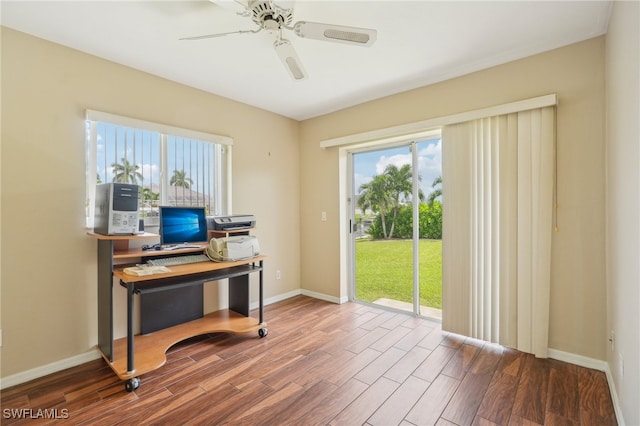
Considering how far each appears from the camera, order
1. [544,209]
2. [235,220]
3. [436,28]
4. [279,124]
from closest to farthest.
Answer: [436,28] < [544,209] < [235,220] < [279,124]

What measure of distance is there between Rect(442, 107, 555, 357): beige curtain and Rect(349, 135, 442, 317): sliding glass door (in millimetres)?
422

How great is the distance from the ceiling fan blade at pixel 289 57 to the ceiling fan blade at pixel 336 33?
178 mm

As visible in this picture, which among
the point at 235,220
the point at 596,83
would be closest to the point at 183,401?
the point at 235,220

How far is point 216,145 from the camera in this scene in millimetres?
3383

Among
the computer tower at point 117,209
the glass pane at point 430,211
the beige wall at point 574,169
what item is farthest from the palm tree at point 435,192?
the computer tower at point 117,209

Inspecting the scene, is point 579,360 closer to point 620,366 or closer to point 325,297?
point 620,366

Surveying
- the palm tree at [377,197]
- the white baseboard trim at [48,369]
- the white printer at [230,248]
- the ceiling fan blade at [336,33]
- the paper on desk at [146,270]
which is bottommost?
the white baseboard trim at [48,369]

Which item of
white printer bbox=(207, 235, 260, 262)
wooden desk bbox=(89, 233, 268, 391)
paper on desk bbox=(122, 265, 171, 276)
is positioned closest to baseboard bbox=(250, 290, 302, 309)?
wooden desk bbox=(89, 233, 268, 391)

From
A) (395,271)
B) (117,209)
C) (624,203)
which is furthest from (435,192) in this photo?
(117,209)

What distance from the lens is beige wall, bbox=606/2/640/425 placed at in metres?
1.35

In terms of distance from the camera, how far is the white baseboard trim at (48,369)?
2.08 m

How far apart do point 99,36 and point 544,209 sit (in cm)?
374

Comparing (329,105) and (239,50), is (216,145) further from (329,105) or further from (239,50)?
(329,105)

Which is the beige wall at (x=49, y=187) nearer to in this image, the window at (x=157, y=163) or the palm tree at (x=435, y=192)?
the window at (x=157, y=163)
